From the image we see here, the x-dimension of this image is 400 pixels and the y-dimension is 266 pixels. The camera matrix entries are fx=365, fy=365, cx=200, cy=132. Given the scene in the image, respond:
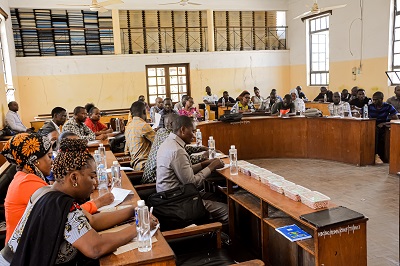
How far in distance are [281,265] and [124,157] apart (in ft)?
8.84

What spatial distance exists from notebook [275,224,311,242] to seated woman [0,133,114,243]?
1235 millimetres

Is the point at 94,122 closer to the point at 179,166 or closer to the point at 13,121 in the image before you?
the point at 13,121

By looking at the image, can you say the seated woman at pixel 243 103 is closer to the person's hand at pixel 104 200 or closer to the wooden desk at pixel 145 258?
the person's hand at pixel 104 200

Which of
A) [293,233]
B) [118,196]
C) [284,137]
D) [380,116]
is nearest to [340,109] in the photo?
[380,116]

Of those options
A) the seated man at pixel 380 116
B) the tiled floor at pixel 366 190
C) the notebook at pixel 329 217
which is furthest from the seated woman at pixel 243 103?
the notebook at pixel 329 217

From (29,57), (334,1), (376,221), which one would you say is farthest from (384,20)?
(29,57)

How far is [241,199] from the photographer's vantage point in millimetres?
3254

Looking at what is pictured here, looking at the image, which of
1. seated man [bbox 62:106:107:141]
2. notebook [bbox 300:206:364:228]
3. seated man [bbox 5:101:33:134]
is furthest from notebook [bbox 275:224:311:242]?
seated man [bbox 5:101:33:134]

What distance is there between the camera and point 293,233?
2383 millimetres

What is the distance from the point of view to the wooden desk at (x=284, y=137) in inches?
255

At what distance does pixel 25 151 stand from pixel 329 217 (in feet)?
6.24

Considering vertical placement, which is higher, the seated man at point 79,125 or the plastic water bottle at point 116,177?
the seated man at point 79,125

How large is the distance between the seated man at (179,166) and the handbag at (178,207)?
0.34 metres

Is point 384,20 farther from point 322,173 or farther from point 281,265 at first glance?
point 281,265
